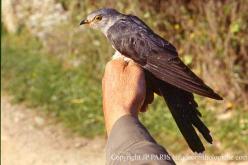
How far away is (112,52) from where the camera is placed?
359 inches

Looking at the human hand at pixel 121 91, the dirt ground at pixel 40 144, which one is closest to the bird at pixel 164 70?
the human hand at pixel 121 91

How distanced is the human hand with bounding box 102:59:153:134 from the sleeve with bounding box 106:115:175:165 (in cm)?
13

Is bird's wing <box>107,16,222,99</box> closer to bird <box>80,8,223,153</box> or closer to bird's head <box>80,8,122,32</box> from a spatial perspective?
bird <box>80,8,223,153</box>

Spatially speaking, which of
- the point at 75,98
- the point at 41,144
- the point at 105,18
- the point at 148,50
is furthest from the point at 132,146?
the point at 75,98

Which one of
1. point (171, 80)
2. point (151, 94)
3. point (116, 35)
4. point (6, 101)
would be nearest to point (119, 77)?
point (151, 94)

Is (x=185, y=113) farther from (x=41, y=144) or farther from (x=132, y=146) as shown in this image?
(x=41, y=144)

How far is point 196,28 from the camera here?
857 cm

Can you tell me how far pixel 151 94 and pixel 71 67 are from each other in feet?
20.5

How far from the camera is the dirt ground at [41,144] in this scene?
25.3ft

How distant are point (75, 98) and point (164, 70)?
4831 mm

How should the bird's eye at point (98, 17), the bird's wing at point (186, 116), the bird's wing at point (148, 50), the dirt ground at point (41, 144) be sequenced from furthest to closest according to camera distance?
the dirt ground at point (41, 144) → the bird's eye at point (98, 17) → the bird's wing at point (148, 50) → the bird's wing at point (186, 116)

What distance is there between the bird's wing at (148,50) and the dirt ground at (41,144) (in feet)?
9.28

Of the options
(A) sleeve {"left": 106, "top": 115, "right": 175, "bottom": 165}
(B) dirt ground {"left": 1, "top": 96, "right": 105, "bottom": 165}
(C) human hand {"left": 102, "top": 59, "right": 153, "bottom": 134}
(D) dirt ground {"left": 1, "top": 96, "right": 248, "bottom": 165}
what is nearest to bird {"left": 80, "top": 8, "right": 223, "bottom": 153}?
(C) human hand {"left": 102, "top": 59, "right": 153, "bottom": 134}

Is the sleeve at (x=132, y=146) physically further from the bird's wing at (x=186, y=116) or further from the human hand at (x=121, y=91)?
the bird's wing at (x=186, y=116)
